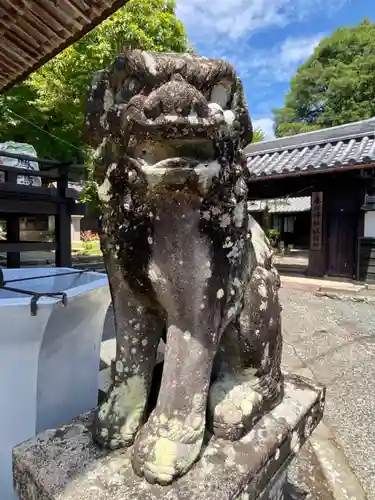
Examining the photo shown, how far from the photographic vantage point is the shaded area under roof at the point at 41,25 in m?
1.38

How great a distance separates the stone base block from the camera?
744 mm

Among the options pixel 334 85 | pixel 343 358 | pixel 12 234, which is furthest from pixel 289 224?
pixel 12 234

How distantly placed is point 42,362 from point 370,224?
6254 mm

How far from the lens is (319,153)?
22.4 feet

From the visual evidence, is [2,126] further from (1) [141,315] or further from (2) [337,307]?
(1) [141,315]

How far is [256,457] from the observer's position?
33.2 inches

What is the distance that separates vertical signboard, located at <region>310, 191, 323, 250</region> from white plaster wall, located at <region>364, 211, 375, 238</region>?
2.48ft

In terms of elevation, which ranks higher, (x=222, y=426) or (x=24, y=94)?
(x=24, y=94)

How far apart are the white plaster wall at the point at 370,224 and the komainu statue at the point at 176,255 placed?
598cm

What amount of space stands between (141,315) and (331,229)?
6382 millimetres

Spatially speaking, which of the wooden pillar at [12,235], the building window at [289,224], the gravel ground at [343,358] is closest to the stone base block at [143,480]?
the gravel ground at [343,358]

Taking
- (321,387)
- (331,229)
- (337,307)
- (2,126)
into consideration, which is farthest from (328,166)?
(2,126)

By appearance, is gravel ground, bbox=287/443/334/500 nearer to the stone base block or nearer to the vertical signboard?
the stone base block

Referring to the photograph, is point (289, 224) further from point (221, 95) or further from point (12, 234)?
point (221, 95)
